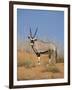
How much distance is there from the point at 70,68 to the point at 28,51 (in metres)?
0.47

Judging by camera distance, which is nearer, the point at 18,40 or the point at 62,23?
the point at 18,40

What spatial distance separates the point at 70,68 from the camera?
2270 millimetres

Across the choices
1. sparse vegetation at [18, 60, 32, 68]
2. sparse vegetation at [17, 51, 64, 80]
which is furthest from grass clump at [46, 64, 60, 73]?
sparse vegetation at [18, 60, 32, 68]

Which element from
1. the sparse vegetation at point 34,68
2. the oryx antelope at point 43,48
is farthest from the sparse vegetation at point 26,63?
the oryx antelope at point 43,48

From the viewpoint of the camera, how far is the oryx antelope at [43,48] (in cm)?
215

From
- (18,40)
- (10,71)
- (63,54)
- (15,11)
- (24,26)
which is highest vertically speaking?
(15,11)

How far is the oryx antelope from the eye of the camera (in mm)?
2154

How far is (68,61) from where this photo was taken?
7.40 feet

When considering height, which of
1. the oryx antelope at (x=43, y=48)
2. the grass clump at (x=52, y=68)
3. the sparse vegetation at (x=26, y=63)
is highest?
the oryx antelope at (x=43, y=48)

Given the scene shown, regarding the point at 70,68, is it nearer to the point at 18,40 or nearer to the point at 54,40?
the point at 54,40

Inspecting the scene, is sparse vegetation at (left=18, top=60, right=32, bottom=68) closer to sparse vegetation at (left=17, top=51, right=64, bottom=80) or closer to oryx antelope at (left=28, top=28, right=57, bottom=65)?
sparse vegetation at (left=17, top=51, right=64, bottom=80)

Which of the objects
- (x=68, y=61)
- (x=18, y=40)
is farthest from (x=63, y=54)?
(x=18, y=40)

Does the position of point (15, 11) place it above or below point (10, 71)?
above

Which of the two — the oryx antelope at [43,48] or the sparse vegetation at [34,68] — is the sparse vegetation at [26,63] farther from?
the oryx antelope at [43,48]
